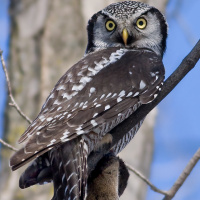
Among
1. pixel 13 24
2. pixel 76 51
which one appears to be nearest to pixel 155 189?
pixel 76 51

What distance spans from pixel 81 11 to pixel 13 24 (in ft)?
3.59

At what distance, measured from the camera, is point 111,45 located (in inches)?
221

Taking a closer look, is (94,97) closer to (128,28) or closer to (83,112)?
(83,112)

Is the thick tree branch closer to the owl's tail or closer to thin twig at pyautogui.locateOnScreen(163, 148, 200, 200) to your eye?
the owl's tail

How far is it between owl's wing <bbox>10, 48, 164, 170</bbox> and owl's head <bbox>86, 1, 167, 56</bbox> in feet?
1.51

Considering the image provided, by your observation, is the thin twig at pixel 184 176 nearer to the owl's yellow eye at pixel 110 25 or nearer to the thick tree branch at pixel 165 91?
the thick tree branch at pixel 165 91

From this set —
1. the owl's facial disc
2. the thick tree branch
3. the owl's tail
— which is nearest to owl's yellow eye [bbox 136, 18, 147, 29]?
the owl's facial disc

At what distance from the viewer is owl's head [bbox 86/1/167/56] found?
5582 mm

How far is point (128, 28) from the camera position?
559 centimetres

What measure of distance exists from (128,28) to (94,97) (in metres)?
1.35

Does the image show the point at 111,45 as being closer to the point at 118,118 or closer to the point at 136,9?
the point at 136,9

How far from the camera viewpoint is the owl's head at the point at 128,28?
18.3 feet

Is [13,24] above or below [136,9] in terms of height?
below

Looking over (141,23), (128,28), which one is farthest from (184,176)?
(141,23)
